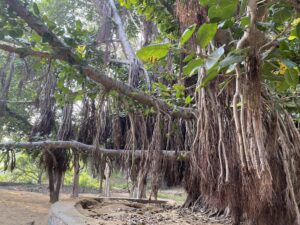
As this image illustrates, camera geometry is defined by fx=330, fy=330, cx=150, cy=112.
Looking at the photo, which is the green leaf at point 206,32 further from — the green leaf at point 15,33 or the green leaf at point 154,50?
the green leaf at point 15,33

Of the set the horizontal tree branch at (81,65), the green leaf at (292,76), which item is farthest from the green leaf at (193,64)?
the horizontal tree branch at (81,65)

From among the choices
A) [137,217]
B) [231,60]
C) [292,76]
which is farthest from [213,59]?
[137,217]

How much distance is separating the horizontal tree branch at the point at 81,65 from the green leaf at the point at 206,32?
1467 mm

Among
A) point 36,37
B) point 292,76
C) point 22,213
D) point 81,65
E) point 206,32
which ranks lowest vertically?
point 22,213

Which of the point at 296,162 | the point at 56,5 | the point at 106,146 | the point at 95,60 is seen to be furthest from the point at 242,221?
the point at 56,5

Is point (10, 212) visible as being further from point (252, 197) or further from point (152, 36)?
point (252, 197)

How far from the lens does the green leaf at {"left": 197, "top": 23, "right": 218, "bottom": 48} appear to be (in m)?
1.11

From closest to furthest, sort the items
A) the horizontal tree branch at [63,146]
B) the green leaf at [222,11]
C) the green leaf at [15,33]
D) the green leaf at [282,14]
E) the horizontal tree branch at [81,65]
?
1. the green leaf at [222,11]
2. the green leaf at [282,14]
3. the green leaf at [15,33]
4. the horizontal tree branch at [81,65]
5. the horizontal tree branch at [63,146]

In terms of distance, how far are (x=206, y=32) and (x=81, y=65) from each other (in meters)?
1.54

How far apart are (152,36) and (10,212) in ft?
15.0

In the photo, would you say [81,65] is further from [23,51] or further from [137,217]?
[137,217]

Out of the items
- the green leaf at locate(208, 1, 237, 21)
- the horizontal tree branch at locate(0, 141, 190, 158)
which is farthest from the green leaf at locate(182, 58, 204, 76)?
the horizontal tree branch at locate(0, 141, 190, 158)

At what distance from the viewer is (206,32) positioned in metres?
1.13

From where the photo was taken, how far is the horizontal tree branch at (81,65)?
90.3 inches
